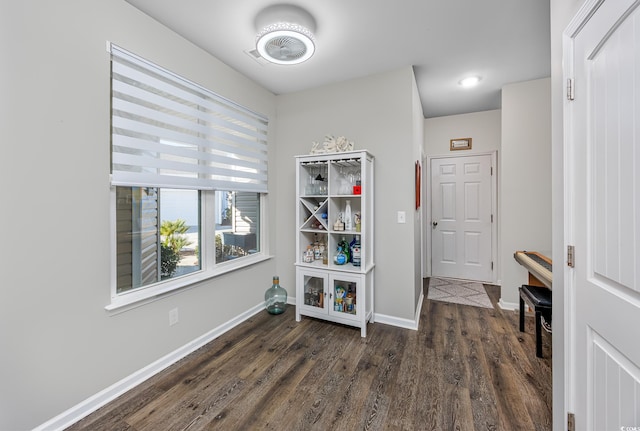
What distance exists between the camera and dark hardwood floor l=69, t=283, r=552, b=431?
159 centimetres

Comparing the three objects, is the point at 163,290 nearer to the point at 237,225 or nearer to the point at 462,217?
the point at 237,225

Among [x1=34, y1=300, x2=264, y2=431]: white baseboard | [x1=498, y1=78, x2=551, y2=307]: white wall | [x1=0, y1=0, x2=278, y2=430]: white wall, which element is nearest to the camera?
[x1=0, y1=0, x2=278, y2=430]: white wall

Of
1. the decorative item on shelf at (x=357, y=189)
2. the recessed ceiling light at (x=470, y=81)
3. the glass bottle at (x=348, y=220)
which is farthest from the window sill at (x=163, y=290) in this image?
the recessed ceiling light at (x=470, y=81)

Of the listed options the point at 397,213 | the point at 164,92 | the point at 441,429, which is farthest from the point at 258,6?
the point at 441,429

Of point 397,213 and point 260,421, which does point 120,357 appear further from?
point 397,213

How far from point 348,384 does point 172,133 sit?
227 centimetres

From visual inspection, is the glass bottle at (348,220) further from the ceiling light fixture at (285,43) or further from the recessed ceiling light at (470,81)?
the recessed ceiling light at (470,81)

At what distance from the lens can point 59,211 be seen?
1545 mm

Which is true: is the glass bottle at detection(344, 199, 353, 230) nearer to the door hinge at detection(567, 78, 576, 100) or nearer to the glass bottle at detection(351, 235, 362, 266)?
the glass bottle at detection(351, 235, 362, 266)

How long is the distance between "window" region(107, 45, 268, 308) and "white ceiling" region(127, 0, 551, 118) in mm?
436

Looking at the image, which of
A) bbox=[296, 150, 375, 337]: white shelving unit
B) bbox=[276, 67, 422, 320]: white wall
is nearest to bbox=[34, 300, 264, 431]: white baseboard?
bbox=[296, 150, 375, 337]: white shelving unit

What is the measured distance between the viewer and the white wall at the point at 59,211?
1.37 metres

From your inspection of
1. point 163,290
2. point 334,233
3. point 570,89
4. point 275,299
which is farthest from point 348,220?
point 570,89

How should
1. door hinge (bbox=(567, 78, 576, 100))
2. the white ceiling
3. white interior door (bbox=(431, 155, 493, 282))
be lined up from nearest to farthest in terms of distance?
door hinge (bbox=(567, 78, 576, 100)) < the white ceiling < white interior door (bbox=(431, 155, 493, 282))
